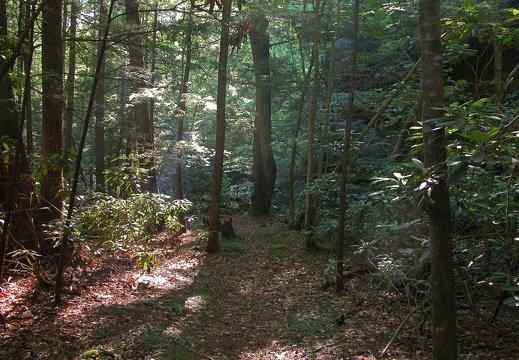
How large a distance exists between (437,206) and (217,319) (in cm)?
427

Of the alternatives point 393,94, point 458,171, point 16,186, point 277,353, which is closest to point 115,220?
point 16,186

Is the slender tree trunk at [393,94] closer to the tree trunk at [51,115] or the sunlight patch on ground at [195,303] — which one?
the sunlight patch on ground at [195,303]

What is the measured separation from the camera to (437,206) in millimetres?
3174

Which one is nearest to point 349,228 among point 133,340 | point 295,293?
point 295,293

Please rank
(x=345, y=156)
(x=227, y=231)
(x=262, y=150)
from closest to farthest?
1. (x=345, y=156)
2. (x=227, y=231)
3. (x=262, y=150)

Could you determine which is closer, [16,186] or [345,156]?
[16,186]

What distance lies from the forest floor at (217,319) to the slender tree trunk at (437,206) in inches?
35.8

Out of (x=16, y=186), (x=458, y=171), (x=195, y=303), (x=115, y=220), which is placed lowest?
(x=195, y=303)

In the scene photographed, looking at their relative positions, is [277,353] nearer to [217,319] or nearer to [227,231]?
[217,319]

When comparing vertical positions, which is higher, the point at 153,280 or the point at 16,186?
the point at 16,186

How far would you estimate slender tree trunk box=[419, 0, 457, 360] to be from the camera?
319cm

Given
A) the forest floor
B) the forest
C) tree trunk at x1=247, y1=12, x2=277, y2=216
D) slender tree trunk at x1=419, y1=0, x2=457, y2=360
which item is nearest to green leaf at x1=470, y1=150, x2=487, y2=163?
the forest

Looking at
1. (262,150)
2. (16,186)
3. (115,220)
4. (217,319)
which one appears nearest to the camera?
(16,186)

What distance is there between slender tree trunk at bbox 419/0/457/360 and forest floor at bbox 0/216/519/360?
0.91 metres
